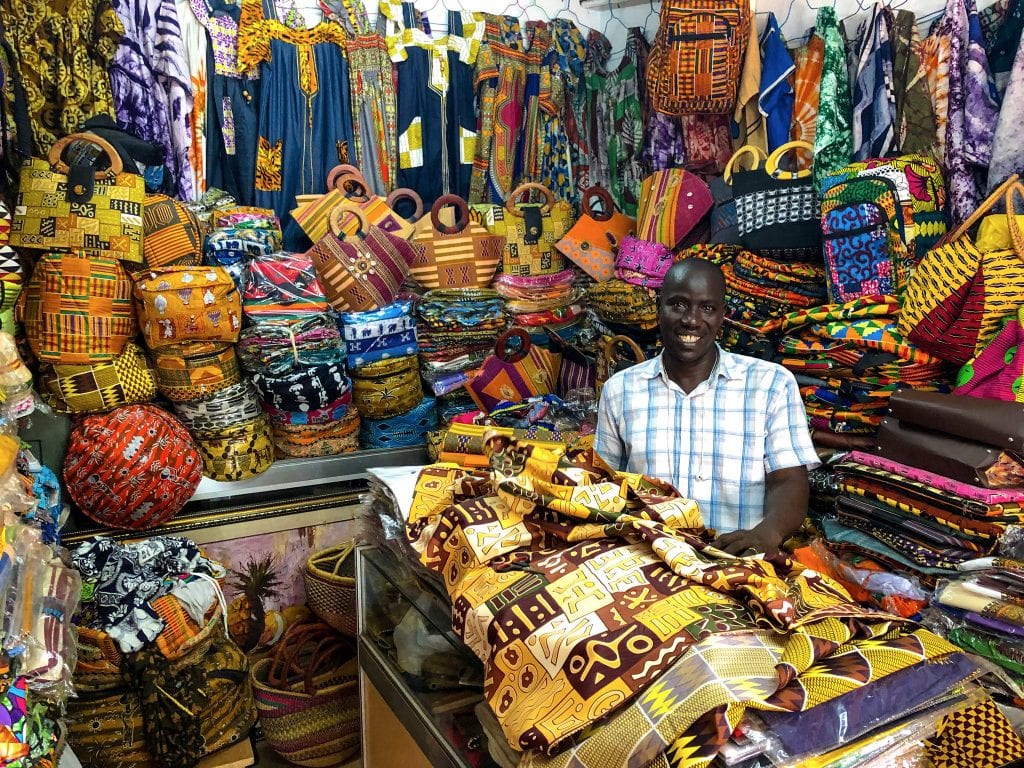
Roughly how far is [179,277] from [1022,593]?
276 centimetres

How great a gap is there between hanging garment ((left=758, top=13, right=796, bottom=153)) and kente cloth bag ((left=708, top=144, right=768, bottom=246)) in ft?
0.30

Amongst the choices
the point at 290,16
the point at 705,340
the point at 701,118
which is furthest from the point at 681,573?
the point at 290,16

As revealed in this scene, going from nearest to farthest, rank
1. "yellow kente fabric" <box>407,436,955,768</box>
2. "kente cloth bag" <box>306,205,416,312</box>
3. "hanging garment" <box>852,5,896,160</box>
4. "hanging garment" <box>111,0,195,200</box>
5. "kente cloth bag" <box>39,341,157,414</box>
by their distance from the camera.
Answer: "yellow kente fabric" <box>407,436,955,768</box>
"hanging garment" <box>852,5,896,160</box>
"kente cloth bag" <box>39,341,157,414</box>
"hanging garment" <box>111,0,195,200</box>
"kente cloth bag" <box>306,205,416,312</box>

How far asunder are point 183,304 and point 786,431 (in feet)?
7.19

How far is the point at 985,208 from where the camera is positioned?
79.8 inches

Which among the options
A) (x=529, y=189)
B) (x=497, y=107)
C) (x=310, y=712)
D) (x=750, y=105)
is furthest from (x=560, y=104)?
(x=310, y=712)

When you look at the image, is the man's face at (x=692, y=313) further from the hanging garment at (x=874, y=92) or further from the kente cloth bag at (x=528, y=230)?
the kente cloth bag at (x=528, y=230)

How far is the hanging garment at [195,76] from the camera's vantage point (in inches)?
130

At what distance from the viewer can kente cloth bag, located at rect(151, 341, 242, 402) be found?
3029mm

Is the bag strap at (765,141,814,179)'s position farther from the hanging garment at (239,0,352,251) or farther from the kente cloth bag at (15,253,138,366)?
the kente cloth bag at (15,253,138,366)

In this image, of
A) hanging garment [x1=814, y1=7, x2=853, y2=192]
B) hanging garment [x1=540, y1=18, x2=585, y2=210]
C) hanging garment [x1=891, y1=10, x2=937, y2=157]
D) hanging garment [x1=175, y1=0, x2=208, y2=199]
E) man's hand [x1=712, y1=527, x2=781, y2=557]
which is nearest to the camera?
man's hand [x1=712, y1=527, x2=781, y2=557]

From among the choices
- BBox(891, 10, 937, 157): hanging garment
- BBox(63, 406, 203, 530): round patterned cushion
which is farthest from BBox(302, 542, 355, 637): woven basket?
BBox(891, 10, 937, 157): hanging garment

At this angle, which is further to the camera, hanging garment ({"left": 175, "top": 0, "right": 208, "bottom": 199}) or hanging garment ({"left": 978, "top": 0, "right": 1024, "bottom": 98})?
hanging garment ({"left": 175, "top": 0, "right": 208, "bottom": 199})

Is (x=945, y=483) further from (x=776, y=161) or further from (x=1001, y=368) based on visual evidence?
(x=776, y=161)
